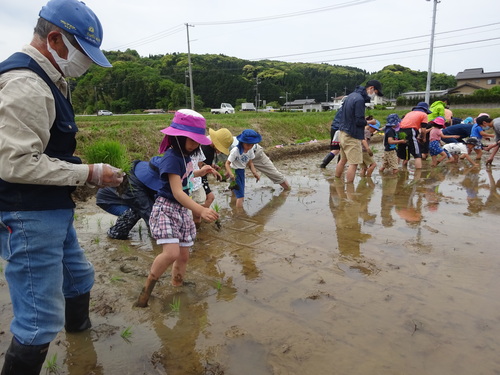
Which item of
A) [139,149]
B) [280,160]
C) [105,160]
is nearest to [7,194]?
[105,160]

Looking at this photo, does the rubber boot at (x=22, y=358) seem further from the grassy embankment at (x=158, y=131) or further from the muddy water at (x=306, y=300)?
the grassy embankment at (x=158, y=131)

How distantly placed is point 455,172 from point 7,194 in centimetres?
883

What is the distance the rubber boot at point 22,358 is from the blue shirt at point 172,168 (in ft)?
4.30

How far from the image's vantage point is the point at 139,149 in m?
8.64

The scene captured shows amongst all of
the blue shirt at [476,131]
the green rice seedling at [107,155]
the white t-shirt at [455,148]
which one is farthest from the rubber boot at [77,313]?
the blue shirt at [476,131]

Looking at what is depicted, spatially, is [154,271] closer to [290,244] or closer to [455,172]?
[290,244]

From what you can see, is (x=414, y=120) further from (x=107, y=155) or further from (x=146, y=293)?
(x=146, y=293)

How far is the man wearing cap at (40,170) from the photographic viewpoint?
1558 millimetres

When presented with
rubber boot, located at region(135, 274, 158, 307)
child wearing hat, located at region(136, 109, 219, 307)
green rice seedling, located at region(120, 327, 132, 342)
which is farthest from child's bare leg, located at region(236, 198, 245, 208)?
green rice seedling, located at region(120, 327, 132, 342)

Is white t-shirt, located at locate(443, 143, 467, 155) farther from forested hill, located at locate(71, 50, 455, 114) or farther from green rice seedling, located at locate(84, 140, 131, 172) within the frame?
forested hill, located at locate(71, 50, 455, 114)

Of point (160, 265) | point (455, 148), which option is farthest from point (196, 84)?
point (160, 265)

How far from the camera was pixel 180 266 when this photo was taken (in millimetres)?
3105

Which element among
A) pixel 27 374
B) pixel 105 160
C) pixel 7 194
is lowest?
pixel 27 374

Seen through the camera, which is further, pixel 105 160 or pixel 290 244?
pixel 105 160
